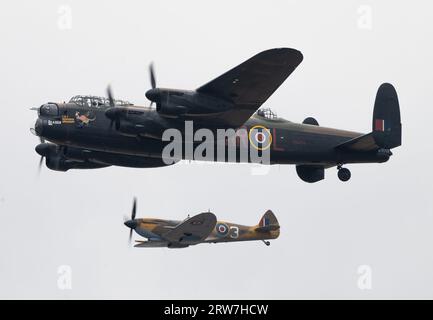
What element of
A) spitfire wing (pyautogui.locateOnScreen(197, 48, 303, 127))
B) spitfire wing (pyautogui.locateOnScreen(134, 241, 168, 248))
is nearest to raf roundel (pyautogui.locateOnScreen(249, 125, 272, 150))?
spitfire wing (pyautogui.locateOnScreen(197, 48, 303, 127))

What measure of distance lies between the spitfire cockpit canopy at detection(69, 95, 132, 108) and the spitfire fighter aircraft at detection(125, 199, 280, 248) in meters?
9.76

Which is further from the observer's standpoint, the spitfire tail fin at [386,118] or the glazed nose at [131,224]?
the glazed nose at [131,224]

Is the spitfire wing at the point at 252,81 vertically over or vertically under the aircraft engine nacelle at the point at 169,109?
over

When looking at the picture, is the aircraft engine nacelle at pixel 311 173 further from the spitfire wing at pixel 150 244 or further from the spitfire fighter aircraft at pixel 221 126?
the spitfire wing at pixel 150 244

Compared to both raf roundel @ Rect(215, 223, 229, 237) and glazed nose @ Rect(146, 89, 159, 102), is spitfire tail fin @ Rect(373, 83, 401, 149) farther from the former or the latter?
raf roundel @ Rect(215, 223, 229, 237)

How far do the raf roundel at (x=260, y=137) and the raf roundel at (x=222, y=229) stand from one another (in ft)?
46.7

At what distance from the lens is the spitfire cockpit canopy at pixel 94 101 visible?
1258 inches

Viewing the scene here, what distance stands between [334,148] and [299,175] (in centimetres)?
227

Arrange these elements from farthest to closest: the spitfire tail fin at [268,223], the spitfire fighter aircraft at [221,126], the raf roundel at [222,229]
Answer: the spitfire tail fin at [268,223], the raf roundel at [222,229], the spitfire fighter aircraft at [221,126]

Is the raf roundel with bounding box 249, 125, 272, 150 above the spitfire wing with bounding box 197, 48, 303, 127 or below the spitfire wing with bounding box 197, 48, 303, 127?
below

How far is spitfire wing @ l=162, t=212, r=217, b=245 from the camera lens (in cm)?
4078

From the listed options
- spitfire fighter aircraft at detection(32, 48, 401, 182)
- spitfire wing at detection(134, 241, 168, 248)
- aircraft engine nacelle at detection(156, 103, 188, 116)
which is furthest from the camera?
spitfire wing at detection(134, 241, 168, 248)


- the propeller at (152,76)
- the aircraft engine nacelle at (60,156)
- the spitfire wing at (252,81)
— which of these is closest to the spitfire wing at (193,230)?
the aircraft engine nacelle at (60,156)

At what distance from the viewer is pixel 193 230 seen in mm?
42062
